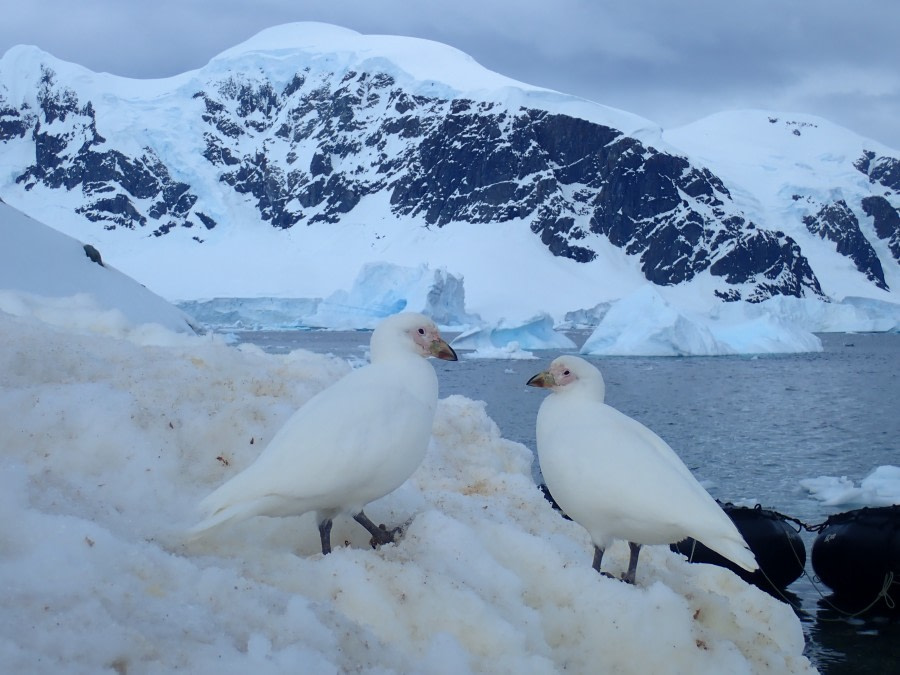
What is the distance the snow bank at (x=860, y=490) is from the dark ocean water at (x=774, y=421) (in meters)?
0.21

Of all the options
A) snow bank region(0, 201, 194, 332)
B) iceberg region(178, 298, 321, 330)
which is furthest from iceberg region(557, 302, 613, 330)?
snow bank region(0, 201, 194, 332)

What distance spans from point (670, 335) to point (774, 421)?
2539 cm

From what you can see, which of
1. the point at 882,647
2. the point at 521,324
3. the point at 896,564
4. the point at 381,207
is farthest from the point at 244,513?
the point at 381,207

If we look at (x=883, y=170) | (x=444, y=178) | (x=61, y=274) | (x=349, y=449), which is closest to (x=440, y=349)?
(x=349, y=449)

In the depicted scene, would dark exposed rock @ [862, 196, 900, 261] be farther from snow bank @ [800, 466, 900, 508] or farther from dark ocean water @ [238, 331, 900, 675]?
snow bank @ [800, 466, 900, 508]

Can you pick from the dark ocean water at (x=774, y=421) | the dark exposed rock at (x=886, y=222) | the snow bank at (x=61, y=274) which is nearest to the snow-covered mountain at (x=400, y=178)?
the dark exposed rock at (x=886, y=222)

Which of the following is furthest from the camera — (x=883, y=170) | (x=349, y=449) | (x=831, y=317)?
(x=883, y=170)

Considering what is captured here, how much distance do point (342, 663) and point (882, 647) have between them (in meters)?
7.14

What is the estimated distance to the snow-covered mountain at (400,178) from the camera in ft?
452

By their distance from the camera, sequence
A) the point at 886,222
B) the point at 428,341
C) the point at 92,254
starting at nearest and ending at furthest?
the point at 428,341 → the point at 92,254 → the point at 886,222

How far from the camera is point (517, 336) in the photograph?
56219 mm

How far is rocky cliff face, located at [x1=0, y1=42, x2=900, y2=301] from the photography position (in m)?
143

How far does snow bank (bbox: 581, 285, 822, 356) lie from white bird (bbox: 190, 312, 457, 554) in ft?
148

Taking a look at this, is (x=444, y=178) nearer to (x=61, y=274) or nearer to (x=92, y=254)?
(x=92, y=254)
